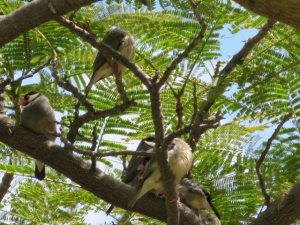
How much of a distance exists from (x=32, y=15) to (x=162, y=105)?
196 centimetres

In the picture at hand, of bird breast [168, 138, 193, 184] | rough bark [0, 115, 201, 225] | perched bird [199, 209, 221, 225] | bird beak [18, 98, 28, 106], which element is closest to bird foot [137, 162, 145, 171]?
rough bark [0, 115, 201, 225]

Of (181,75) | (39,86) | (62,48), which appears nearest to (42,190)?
(39,86)

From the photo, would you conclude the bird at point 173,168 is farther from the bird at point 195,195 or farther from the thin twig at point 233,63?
the bird at point 195,195

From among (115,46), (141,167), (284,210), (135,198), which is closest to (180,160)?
(135,198)

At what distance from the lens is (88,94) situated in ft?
21.9

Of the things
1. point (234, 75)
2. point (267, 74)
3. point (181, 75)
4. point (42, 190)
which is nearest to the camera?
point (234, 75)

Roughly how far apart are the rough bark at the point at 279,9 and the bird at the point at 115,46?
3.06m

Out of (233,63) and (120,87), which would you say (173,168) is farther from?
(233,63)

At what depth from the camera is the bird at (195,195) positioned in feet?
19.5

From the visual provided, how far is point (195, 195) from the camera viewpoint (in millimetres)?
6215

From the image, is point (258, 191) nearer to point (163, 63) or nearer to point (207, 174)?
point (207, 174)

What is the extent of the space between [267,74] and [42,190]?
2658 mm

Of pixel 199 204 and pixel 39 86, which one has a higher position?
pixel 39 86

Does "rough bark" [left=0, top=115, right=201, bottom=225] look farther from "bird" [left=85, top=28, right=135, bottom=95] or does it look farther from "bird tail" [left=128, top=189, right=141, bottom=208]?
"bird" [left=85, top=28, right=135, bottom=95]
